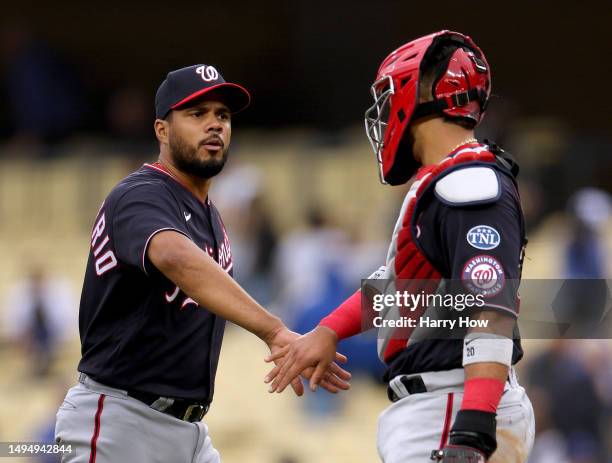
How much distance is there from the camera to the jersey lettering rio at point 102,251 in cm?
525

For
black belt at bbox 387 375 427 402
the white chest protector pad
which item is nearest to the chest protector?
the white chest protector pad

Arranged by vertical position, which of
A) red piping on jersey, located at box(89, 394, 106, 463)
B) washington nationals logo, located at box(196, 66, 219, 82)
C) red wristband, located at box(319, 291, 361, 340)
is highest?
washington nationals logo, located at box(196, 66, 219, 82)

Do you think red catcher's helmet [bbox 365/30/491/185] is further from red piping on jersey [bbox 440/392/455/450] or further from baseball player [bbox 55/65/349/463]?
red piping on jersey [bbox 440/392/455/450]

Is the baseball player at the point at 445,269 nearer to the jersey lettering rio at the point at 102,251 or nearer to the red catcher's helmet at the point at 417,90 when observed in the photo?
the red catcher's helmet at the point at 417,90

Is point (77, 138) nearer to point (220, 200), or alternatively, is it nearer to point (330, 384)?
point (220, 200)

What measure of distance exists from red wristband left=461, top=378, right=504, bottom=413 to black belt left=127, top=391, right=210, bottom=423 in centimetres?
144

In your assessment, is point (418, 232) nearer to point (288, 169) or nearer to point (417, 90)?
point (417, 90)

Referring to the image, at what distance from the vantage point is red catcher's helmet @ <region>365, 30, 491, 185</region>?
187 inches

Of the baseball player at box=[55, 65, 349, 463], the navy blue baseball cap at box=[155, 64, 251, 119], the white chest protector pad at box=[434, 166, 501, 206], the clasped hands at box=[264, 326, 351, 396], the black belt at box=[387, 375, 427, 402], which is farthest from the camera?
the navy blue baseball cap at box=[155, 64, 251, 119]

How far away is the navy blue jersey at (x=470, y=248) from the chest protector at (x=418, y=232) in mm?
23

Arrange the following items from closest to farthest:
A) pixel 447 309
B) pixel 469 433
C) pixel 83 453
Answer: pixel 469 433 < pixel 447 309 < pixel 83 453

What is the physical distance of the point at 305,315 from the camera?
10.9m

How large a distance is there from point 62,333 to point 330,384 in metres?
7.64

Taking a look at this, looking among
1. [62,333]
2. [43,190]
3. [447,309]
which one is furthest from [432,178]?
[43,190]
